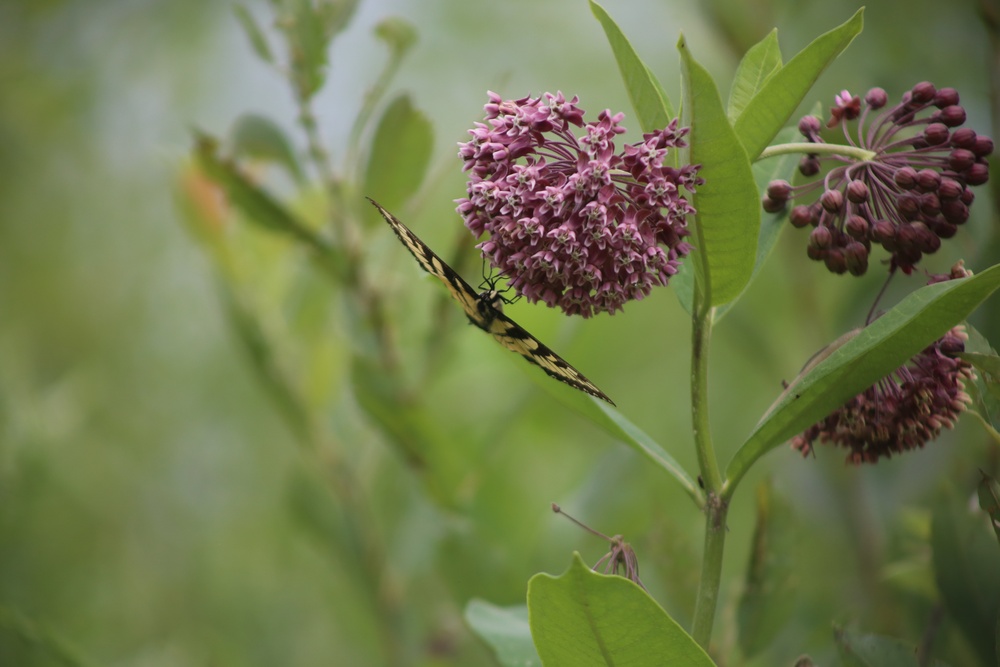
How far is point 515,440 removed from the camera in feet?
10.6

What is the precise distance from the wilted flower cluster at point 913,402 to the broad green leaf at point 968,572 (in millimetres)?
300

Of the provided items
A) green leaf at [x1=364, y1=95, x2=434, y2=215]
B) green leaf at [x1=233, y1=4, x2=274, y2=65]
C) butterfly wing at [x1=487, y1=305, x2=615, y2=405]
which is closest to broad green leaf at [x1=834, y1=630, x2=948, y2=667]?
butterfly wing at [x1=487, y1=305, x2=615, y2=405]

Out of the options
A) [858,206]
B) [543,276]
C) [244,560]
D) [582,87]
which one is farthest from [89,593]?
[582,87]

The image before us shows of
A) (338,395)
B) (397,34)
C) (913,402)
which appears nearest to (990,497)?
(913,402)

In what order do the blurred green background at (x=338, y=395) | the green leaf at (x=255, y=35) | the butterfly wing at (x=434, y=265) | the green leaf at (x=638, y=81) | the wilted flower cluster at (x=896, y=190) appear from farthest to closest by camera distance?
1. the blurred green background at (x=338, y=395)
2. the green leaf at (x=255, y=35)
3. the butterfly wing at (x=434, y=265)
4. the wilted flower cluster at (x=896, y=190)
5. the green leaf at (x=638, y=81)

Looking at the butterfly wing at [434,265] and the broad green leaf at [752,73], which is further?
the butterfly wing at [434,265]

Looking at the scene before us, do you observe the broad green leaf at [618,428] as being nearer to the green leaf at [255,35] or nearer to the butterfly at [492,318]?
the butterfly at [492,318]

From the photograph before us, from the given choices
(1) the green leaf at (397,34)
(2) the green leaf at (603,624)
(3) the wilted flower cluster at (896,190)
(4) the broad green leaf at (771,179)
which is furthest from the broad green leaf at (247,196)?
(2) the green leaf at (603,624)

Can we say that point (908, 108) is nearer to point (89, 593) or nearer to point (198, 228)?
point (198, 228)

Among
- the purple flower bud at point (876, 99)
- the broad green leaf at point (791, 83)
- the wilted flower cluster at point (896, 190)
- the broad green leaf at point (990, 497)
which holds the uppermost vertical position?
the broad green leaf at point (791, 83)

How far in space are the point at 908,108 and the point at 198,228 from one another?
6.86 feet

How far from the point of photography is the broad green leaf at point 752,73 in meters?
1.36

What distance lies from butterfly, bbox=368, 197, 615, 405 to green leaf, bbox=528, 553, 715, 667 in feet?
0.91

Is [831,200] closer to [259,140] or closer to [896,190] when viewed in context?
[896,190]
